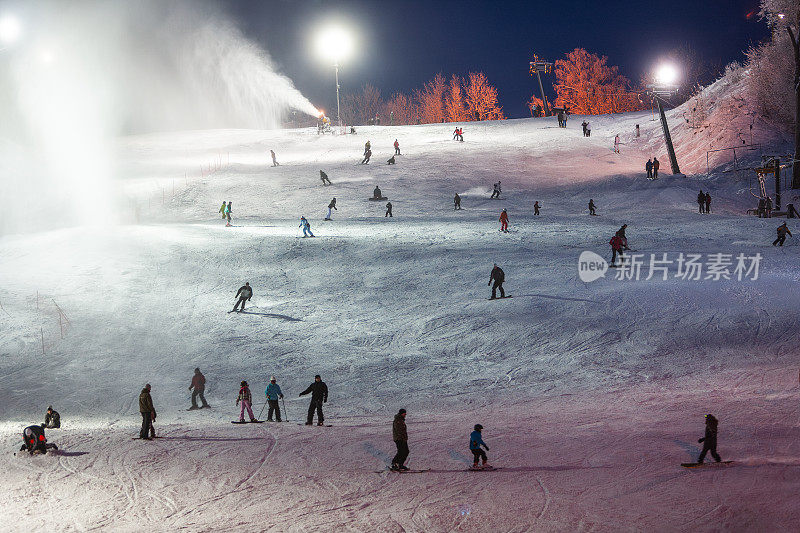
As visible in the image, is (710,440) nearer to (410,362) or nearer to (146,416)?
(410,362)

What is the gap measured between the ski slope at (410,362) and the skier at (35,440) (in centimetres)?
28

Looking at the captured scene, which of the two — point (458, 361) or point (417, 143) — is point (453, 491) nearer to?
point (458, 361)

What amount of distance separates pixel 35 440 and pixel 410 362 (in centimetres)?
936

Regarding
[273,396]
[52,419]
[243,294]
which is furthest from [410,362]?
[52,419]

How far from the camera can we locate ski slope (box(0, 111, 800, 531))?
374 inches

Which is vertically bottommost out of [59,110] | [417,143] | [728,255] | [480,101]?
[728,255]

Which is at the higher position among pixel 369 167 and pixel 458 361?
pixel 369 167

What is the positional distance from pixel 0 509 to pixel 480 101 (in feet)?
345

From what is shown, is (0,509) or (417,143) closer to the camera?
(0,509)

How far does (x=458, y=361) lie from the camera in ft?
58.7

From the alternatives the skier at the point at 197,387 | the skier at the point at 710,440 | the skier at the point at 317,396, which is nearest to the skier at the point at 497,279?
the skier at the point at 317,396

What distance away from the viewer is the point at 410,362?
17953 mm

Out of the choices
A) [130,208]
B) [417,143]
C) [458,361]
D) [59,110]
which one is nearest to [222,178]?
[130,208]

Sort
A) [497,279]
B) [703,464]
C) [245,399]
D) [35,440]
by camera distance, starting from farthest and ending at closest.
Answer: [497,279] → [245,399] → [35,440] → [703,464]
